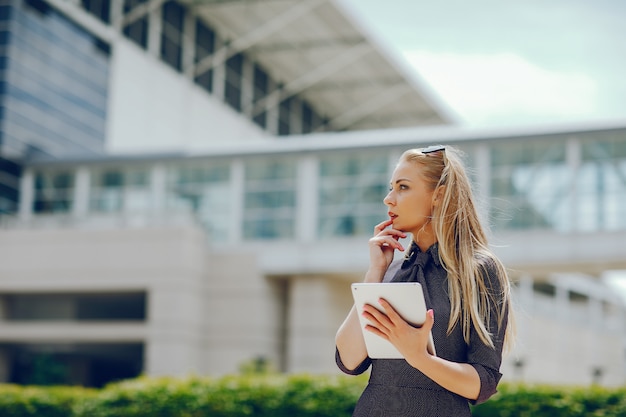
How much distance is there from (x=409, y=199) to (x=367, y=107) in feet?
157

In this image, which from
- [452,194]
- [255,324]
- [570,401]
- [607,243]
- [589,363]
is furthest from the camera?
[589,363]

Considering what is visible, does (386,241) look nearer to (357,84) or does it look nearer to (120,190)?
(120,190)

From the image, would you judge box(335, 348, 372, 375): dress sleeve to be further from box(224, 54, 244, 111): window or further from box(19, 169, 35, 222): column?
box(224, 54, 244, 111): window

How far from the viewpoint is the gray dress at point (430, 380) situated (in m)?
2.38

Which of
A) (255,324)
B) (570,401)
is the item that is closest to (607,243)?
(255,324)

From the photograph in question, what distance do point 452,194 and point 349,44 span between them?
1614 inches

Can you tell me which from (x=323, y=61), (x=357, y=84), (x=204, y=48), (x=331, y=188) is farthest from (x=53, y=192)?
(x=357, y=84)

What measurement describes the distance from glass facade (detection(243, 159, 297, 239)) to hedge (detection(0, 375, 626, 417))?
1837cm

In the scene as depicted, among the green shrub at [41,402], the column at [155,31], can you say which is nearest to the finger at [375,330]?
the green shrub at [41,402]

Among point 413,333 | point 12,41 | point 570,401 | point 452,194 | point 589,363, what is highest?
→ point 12,41

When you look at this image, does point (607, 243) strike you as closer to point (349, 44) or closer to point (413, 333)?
point (349, 44)

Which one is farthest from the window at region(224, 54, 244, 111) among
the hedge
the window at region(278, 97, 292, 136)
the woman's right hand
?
the woman's right hand

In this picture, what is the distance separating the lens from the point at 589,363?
51531 millimetres

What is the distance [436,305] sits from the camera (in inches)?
97.2
